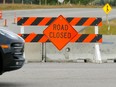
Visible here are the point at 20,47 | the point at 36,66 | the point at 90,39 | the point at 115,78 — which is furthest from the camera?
the point at 90,39

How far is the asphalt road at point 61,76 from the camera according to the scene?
37.4ft

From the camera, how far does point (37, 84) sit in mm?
11336

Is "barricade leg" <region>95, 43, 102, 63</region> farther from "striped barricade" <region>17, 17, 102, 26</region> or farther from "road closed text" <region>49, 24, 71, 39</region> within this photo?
"road closed text" <region>49, 24, 71, 39</region>

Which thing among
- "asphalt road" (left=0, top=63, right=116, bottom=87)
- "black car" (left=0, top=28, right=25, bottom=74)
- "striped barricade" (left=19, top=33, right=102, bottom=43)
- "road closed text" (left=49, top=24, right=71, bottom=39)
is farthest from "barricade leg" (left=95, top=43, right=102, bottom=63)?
"black car" (left=0, top=28, right=25, bottom=74)

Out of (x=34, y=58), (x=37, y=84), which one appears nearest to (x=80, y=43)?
(x=34, y=58)

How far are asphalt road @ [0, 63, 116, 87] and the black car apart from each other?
783 mm

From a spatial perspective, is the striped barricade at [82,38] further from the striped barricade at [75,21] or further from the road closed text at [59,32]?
the striped barricade at [75,21]

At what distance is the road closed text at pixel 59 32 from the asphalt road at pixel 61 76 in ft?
3.65

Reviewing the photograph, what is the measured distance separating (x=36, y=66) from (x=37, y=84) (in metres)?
4.04

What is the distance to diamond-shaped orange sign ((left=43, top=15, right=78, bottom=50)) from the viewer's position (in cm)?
1666

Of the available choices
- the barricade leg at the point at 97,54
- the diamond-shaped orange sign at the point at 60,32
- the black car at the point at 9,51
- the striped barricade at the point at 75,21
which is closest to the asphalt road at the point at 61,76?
the barricade leg at the point at 97,54

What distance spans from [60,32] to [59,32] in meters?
0.03

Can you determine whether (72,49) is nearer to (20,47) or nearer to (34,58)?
(34,58)

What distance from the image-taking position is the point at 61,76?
12852 millimetres
